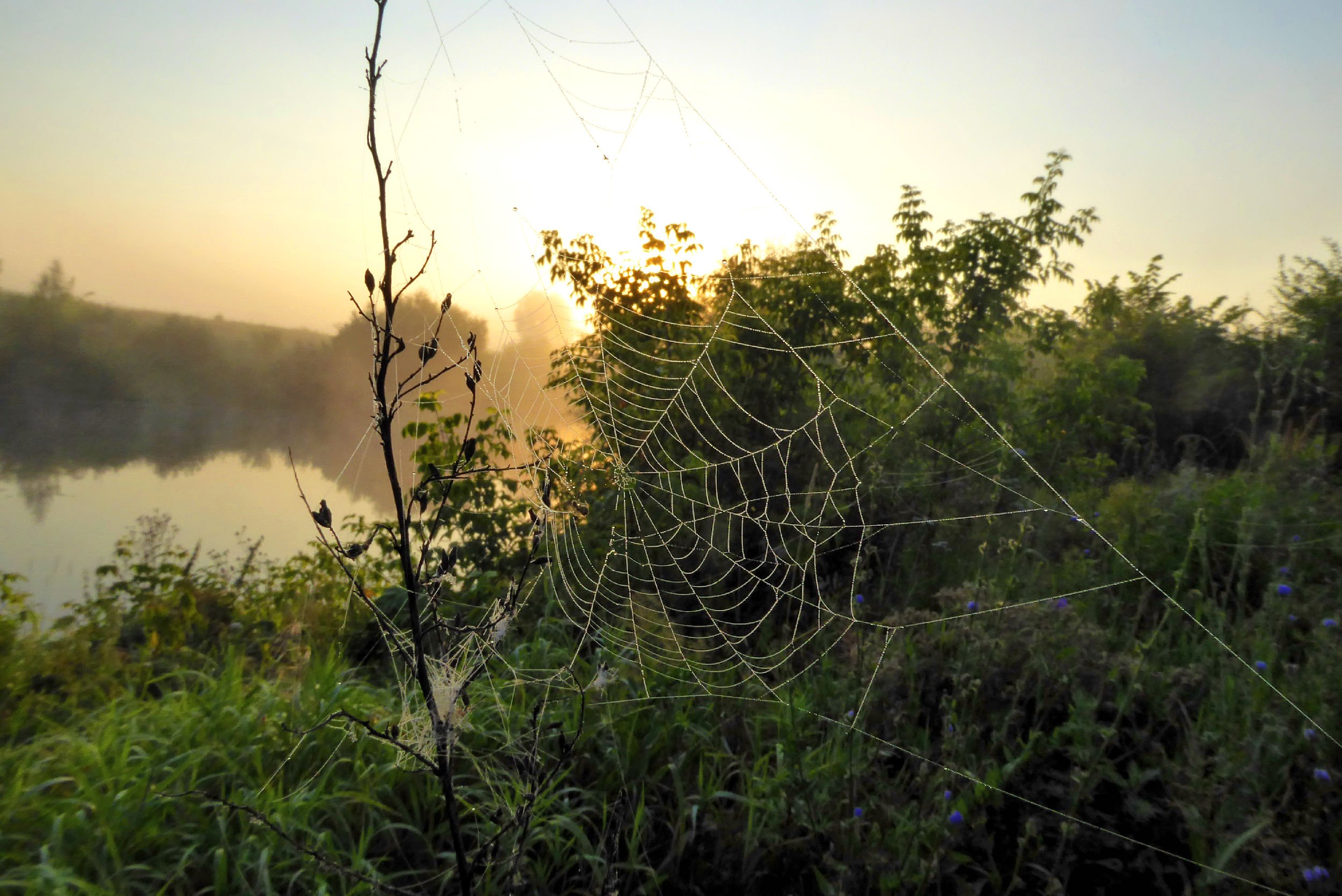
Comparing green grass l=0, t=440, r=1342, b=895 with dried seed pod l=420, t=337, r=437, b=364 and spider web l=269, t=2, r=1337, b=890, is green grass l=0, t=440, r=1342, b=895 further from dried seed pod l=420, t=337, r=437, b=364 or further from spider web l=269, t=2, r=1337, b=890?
dried seed pod l=420, t=337, r=437, b=364

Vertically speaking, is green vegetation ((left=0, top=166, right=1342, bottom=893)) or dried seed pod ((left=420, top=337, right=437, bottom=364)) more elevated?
dried seed pod ((left=420, top=337, right=437, bottom=364))

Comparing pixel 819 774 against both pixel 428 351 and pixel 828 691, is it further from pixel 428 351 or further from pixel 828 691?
pixel 428 351

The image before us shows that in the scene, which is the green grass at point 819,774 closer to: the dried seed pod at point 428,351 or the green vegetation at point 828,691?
the green vegetation at point 828,691

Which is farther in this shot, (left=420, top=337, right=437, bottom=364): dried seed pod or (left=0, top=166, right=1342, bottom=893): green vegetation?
(left=0, top=166, right=1342, bottom=893): green vegetation

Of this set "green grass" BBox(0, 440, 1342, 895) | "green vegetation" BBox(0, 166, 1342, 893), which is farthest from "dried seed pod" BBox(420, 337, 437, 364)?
"green grass" BBox(0, 440, 1342, 895)

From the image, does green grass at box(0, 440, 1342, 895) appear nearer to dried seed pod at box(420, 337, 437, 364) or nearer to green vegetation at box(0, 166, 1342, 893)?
green vegetation at box(0, 166, 1342, 893)

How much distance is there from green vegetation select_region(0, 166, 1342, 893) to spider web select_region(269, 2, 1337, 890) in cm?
4

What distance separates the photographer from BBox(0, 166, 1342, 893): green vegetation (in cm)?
191

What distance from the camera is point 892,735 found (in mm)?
2312

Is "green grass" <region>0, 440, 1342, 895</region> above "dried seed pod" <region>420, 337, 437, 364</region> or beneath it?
beneath

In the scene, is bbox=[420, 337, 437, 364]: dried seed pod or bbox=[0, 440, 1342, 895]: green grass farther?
bbox=[0, 440, 1342, 895]: green grass

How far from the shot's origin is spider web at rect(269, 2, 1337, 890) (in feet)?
7.63

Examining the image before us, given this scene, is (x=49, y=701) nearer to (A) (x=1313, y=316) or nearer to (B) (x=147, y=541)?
(B) (x=147, y=541)

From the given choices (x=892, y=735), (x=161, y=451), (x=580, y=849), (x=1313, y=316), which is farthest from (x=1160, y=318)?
(x=161, y=451)
